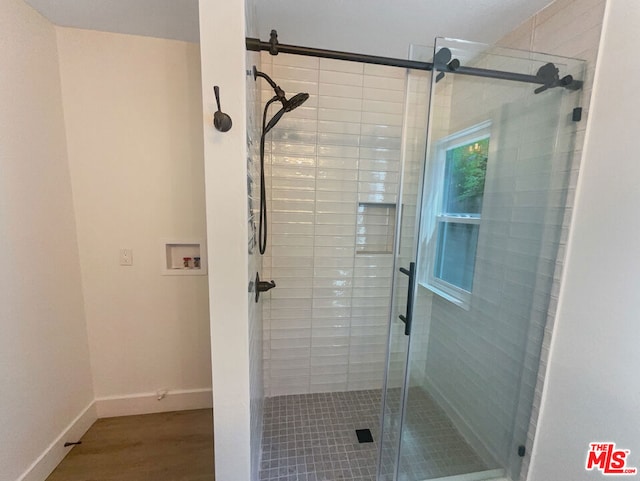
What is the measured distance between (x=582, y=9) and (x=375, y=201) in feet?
4.44

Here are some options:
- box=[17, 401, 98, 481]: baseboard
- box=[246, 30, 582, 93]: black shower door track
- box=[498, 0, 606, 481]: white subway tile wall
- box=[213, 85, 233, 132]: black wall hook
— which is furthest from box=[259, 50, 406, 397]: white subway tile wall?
box=[17, 401, 98, 481]: baseboard

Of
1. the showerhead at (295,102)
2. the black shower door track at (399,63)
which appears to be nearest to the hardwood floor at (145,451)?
the showerhead at (295,102)

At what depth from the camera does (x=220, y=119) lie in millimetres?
816

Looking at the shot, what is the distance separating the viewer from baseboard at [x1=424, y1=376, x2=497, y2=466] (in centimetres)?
157

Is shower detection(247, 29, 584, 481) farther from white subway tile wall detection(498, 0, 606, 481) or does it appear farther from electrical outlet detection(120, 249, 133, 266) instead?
electrical outlet detection(120, 249, 133, 266)

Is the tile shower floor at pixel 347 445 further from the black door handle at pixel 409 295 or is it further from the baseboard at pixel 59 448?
the baseboard at pixel 59 448

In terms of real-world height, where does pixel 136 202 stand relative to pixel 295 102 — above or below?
below

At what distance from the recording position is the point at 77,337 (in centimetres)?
169

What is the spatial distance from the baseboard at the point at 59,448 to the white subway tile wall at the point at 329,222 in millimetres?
1176

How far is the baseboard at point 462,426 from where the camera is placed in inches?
61.8

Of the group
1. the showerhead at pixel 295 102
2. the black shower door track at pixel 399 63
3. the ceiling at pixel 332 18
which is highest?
the ceiling at pixel 332 18

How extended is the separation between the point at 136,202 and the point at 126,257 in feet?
1.24
